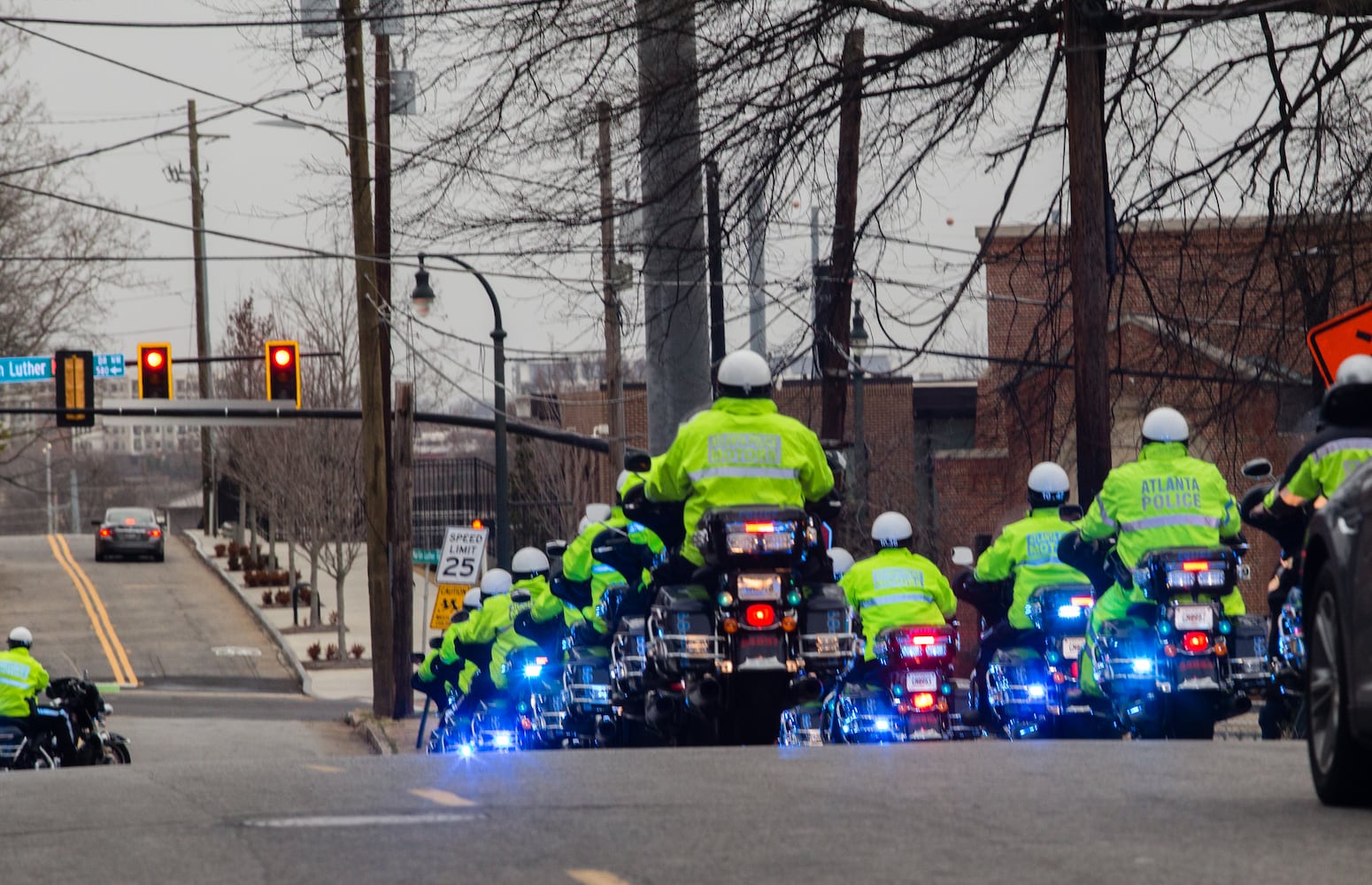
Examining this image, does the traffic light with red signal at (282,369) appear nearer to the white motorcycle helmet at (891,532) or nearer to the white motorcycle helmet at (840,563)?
the white motorcycle helmet at (840,563)

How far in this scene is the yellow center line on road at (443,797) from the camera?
25.8 ft

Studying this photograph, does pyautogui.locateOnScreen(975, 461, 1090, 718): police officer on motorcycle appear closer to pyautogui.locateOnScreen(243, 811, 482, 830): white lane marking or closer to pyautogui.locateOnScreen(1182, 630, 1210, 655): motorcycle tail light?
pyautogui.locateOnScreen(1182, 630, 1210, 655): motorcycle tail light

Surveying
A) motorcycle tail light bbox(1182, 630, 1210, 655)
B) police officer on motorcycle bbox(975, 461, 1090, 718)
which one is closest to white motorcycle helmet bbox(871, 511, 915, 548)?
police officer on motorcycle bbox(975, 461, 1090, 718)

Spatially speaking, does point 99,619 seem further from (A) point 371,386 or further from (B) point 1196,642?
(B) point 1196,642

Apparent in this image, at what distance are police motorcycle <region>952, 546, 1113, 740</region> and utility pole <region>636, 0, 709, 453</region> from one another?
12.7ft

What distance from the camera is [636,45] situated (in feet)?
51.4

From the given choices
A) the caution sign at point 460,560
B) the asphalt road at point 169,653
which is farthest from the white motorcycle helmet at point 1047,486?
the caution sign at point 460,560

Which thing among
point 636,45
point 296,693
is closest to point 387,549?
point 296,693

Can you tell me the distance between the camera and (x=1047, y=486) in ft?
46.4

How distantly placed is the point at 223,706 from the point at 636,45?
75.6 feet

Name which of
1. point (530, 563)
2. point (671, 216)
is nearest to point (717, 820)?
point (671, 216)

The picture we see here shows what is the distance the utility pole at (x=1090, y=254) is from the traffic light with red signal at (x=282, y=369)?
800 inches

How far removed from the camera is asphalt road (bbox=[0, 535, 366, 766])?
30453 mm

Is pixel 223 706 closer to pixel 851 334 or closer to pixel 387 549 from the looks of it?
pixel 387 549
